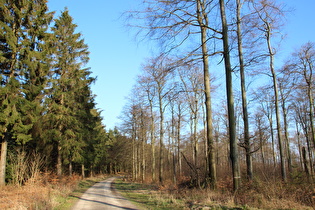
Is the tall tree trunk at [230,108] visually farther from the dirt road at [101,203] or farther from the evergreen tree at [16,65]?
the evergreen tree at [16,65]

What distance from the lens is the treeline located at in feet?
48.2

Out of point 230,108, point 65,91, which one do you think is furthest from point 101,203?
point 65,91

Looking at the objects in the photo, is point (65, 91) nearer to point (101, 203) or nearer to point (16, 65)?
point (16, 65)

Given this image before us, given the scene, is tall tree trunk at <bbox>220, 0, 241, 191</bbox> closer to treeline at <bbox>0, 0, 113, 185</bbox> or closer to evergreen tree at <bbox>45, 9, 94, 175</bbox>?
treeline at <bbox>0, 0, 113, 185</bbox>

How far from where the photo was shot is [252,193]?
7742 millimetres

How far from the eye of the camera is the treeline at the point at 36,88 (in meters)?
14.7

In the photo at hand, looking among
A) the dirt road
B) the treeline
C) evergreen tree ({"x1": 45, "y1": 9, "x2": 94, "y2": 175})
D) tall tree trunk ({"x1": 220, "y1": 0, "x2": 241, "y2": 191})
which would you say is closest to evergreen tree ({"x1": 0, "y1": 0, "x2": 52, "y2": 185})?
the treeline

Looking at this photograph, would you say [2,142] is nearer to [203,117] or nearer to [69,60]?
[69,60]

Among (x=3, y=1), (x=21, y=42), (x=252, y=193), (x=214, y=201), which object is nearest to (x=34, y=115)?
(x=21, y=42)

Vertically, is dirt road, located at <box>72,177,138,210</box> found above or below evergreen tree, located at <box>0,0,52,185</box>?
below

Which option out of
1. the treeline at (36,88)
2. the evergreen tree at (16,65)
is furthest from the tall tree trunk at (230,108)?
the evergreen tree at (16,65)

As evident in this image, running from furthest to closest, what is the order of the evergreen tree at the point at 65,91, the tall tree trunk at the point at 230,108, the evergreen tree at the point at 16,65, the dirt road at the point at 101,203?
the evergreen tree at the point at 65,91
the evergreen tree at the point at 16,65
the dirt road at the point at 101,203
the tall tree trunk at the point at 230,108

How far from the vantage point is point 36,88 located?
53.2ft

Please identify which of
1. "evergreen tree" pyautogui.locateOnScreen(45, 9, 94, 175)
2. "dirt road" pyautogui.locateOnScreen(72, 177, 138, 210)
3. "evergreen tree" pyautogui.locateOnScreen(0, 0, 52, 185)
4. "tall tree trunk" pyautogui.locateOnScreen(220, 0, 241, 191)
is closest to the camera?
"tall tree trunk" pyautogui.locateOnScreen(220, 0, 241, 191)
